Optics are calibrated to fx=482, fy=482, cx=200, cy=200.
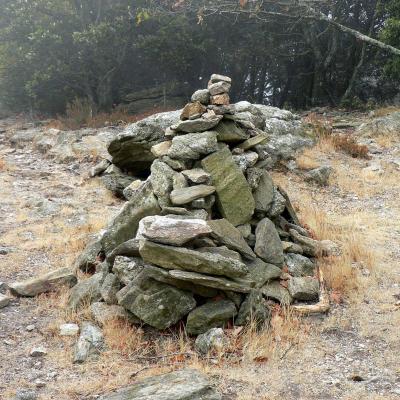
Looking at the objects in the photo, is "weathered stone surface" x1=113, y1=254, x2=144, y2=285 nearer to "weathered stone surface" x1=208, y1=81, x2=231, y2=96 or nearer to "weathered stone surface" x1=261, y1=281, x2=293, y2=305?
"weathered stone surface" x1=261, y1=281, x2=293, y2=305

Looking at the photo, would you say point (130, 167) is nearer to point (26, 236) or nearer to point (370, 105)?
point (26, 236)

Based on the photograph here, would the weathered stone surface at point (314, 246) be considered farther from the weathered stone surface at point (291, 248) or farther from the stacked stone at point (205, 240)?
the weathered stone surface at point (291, 248)

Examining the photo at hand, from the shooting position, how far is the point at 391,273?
7.29 meters

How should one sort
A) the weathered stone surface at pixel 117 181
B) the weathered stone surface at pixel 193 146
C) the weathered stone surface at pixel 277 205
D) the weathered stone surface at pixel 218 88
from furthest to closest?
the weathered stone surface at pixel 117 181 → the weathered stone surface at pixel 218 88 → the weathered stone surface at pixel 277 205 → the weathered stone surface at pixel 193 146

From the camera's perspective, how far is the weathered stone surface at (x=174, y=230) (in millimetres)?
5734

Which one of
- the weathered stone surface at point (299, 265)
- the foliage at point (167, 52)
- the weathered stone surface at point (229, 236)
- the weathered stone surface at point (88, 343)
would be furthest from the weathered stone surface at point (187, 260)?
the foliage at point (167, 52)

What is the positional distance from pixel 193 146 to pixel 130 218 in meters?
1.51

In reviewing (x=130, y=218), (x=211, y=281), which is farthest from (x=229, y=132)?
(x=211, y=281)

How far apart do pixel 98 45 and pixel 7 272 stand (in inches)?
521

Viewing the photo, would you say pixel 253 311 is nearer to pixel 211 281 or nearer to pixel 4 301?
pixel 211 281

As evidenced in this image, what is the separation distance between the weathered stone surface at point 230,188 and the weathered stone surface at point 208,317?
5.41ft

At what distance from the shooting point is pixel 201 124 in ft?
25.4

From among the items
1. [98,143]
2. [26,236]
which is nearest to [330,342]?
[26,236]

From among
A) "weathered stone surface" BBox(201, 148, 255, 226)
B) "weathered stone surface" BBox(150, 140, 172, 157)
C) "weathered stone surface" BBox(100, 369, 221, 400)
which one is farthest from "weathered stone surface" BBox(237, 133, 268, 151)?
"weathered stone surface" BBox(100, 369, 221, 400)
